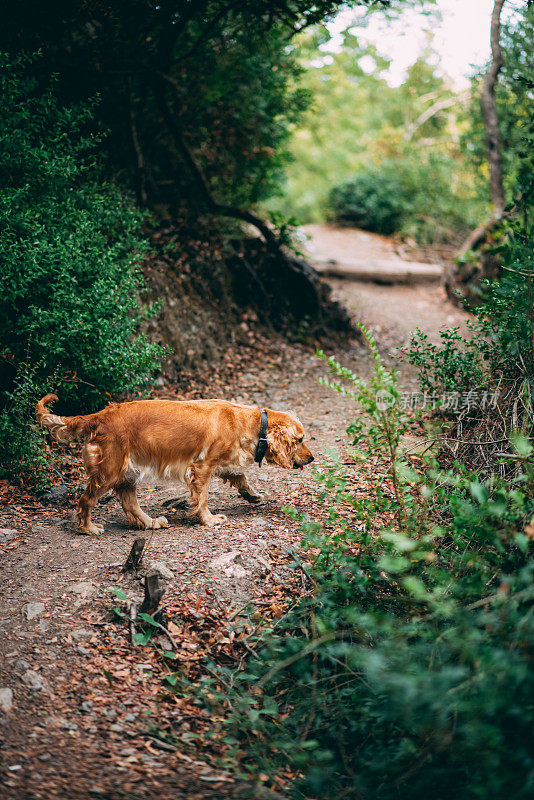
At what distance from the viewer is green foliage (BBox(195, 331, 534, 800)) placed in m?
2.59

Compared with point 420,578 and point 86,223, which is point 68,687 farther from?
point 86,223

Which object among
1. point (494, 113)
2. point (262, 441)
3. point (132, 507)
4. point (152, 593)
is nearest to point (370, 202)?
point (494, 113)

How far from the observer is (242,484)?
583cm

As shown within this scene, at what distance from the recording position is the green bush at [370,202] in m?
18.7

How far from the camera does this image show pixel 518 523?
3.93 meters

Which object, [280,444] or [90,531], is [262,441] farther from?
[90,531]

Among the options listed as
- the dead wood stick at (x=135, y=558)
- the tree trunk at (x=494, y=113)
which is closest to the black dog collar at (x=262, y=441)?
the dead wood stick at (x=135, y=558)

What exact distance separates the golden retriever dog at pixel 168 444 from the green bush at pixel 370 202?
1481cm

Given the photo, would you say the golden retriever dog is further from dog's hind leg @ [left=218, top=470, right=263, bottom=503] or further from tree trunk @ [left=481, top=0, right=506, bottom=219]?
tree trunk @ [left=481, top=0, right=506, bottom=219]

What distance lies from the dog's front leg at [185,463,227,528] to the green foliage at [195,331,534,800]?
44.1 inches

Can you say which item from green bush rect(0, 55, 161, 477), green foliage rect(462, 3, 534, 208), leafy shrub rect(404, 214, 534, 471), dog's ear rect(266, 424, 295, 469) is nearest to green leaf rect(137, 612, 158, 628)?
dog's ear rect(266, 424, 295, 469)

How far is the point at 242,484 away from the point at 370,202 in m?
15.1

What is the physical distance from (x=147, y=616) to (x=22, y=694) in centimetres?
89

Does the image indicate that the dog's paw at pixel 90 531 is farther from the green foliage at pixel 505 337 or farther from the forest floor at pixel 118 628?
the green foliage at pixel 505 337
